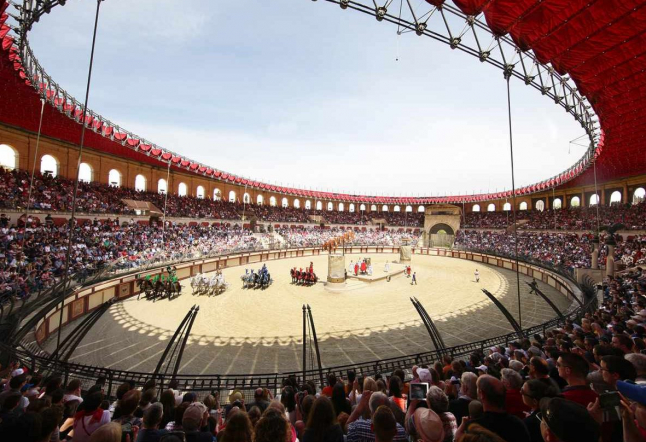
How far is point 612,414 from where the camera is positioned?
101 inches

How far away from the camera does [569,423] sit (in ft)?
6.21

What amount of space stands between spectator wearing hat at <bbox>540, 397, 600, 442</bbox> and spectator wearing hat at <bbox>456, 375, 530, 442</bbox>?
0.48 meters

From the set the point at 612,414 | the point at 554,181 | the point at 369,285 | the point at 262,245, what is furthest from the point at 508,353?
the point at 554,181

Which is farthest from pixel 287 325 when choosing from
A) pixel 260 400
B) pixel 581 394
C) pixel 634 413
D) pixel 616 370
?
pixel 634 413

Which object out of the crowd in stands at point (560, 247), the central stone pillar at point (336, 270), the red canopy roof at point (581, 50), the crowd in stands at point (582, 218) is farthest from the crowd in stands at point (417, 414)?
the crowd in stands at point (582, 218)

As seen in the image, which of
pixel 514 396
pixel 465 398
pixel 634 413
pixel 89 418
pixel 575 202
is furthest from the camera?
pixel 575 202

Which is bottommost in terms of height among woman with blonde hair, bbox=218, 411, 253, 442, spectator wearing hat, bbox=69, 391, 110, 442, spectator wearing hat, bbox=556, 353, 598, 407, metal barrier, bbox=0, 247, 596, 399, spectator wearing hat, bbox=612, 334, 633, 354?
metal barrier, bbox=0, 247, 596, 399

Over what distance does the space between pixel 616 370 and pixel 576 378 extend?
15.2 inches

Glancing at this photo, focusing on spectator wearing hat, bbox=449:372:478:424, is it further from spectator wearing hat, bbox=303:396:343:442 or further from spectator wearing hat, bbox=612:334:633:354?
spectator wearing hat, bbox=612:334:633:354

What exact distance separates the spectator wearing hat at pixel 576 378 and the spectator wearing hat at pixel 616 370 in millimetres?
200

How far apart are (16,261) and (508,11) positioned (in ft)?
76.1

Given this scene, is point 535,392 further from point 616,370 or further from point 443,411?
point 443,411

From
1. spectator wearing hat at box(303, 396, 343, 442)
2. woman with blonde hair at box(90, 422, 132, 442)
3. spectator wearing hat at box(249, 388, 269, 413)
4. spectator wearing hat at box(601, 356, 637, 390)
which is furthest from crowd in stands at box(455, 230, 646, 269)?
woman with blonde hair at box(90, 422, 132, 442)

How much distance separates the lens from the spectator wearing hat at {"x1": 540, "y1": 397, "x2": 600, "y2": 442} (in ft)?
6.04
